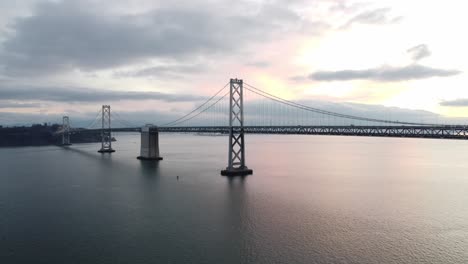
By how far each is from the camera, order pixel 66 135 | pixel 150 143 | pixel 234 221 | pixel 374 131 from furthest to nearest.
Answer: pixel 66 135, pixel 150 143, pixel 374 131, pixel 234 221

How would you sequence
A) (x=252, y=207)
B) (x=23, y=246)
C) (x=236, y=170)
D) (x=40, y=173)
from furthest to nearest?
(x=40, y=173) → (x=236, y=170) → (x=252, y=207) → (x=23, y=246)

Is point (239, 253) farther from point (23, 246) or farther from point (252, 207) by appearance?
point (23, 246)

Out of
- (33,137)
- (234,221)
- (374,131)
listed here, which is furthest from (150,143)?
(33,137)

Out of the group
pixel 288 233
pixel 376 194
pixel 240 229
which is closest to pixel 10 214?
pixel 240 229

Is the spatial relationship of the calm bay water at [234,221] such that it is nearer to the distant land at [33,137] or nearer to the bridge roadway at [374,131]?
the bridge roadway at [374,131]

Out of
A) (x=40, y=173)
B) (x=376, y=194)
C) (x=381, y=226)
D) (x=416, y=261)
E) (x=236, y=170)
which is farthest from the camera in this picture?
(x=40, y=173)

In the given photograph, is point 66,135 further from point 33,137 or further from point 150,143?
point 150,143
